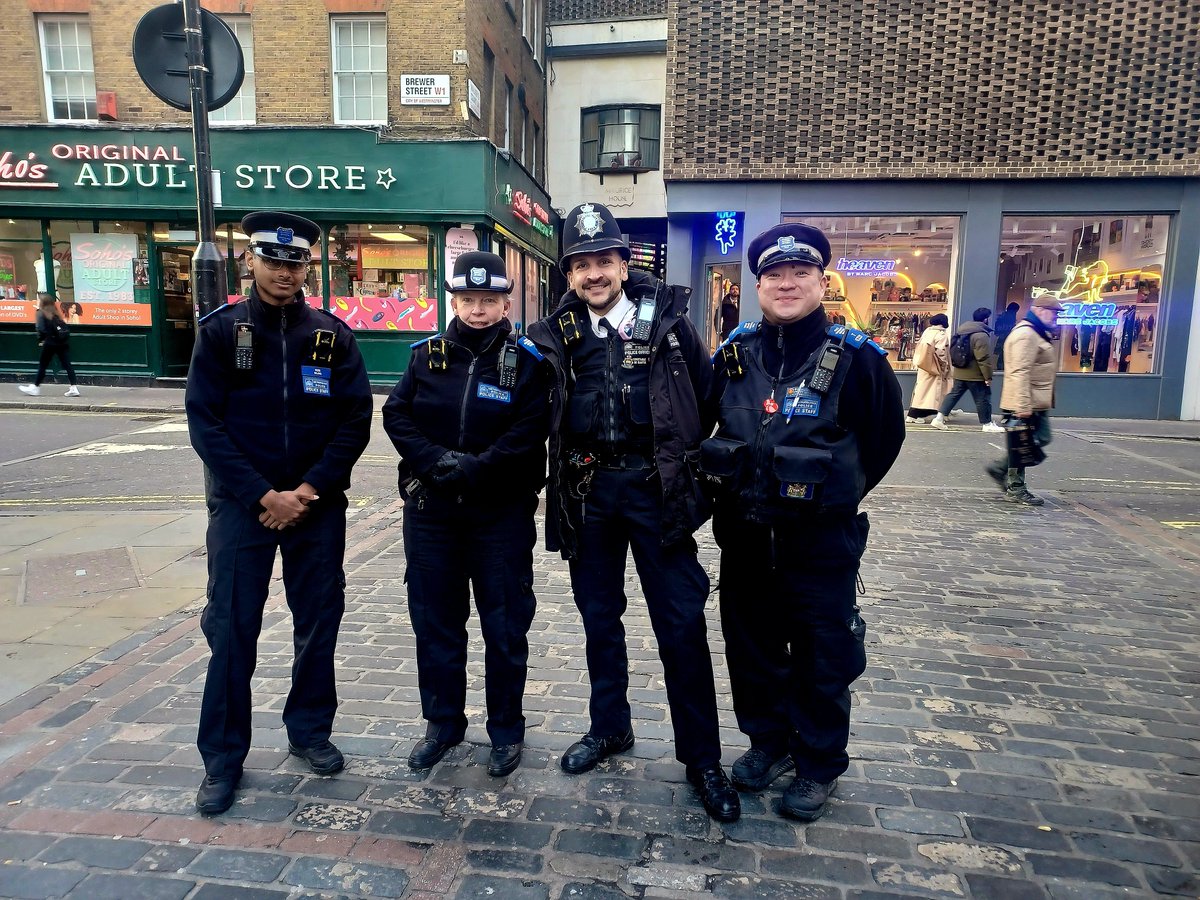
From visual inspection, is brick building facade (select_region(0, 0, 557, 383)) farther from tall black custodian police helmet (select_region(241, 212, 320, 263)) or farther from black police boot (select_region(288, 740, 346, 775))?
black police boot (select_region(288, 740, 346, 775))

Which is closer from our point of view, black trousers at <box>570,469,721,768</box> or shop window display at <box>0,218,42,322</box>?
black trousers at <box>570,469,721,768</box>

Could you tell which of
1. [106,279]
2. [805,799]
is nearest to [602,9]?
[106,279]

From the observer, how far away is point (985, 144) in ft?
48.5

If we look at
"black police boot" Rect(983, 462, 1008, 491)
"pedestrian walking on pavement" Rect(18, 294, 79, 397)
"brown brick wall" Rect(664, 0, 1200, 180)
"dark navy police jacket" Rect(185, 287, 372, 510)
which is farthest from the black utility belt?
"pedestrian walking on pavement" Rect(18, 294, 79, 397)

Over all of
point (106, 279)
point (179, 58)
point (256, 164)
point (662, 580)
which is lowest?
point (662, 580)

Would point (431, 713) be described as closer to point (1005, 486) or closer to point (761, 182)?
point (1005, 486)

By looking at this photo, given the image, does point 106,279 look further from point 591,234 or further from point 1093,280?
point 1093,280

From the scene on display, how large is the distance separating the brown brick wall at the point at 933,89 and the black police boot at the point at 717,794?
1428 centimetres

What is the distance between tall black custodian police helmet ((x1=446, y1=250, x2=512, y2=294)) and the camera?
125 inches

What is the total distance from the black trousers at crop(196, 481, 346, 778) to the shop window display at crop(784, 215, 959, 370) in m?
14.0

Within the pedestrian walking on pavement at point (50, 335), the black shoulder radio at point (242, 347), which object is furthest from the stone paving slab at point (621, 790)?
the pedestrian walking on pavement at point (50, 335)

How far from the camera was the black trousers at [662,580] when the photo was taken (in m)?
3.06

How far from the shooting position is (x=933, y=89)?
14828 mm

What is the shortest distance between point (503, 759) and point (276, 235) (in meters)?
2.25
